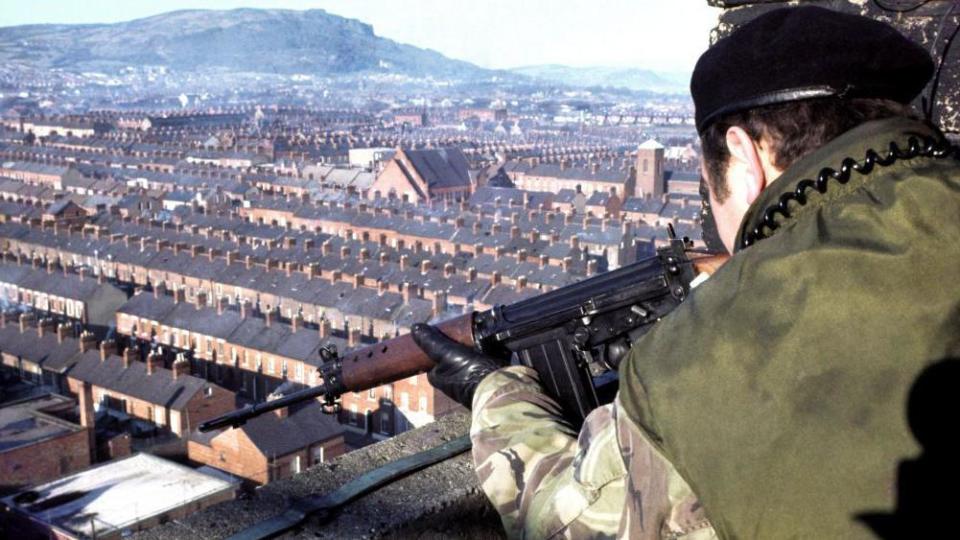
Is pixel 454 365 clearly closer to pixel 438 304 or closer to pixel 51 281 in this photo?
pixel 438 304

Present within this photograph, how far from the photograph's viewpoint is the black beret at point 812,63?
1.47m

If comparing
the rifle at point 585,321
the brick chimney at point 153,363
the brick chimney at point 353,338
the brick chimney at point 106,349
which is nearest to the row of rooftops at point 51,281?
the brick chimney at point 106,349

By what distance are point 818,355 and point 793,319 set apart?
0.05m

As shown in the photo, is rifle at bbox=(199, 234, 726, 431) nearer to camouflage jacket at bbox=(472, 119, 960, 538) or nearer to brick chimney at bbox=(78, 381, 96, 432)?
camouflage jacket at bbox=(472, 119, 960, 538)

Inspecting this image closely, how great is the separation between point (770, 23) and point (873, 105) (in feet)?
0.70

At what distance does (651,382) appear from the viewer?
1351mm

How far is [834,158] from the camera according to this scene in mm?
1368

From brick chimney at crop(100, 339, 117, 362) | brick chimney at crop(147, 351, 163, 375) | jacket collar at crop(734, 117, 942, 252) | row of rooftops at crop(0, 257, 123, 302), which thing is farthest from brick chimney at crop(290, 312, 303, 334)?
jacket collar at crop(734, 117, 942, 252)

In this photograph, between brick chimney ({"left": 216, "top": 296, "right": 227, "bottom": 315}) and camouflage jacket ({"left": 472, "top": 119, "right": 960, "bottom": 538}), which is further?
brick chimney ({"left": 216, "top": 296, "right": 227, "bottom": 315})

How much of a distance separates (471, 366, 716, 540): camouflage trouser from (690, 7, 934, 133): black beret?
53 cm

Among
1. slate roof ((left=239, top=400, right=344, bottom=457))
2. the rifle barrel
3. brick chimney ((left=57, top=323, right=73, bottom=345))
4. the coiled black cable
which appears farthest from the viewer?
brick chimney ((left=57, top=323, right=73, bottom=345))

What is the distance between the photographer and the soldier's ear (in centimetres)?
151

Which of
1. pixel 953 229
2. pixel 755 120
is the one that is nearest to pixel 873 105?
pixel 755 120

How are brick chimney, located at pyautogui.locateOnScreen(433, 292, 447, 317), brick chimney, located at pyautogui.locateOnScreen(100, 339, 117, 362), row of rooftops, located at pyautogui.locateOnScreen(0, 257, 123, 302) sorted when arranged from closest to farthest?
brick chimney, located at pyautogui.locateOnScreen(100, 339, 117, 362)
brick chimney, located at pyautogui.locateOnScreen(433, 292, 447, 317)
row of rooftops, located at pyautogui.locateOnScreen(0, 257, 123, 302)
